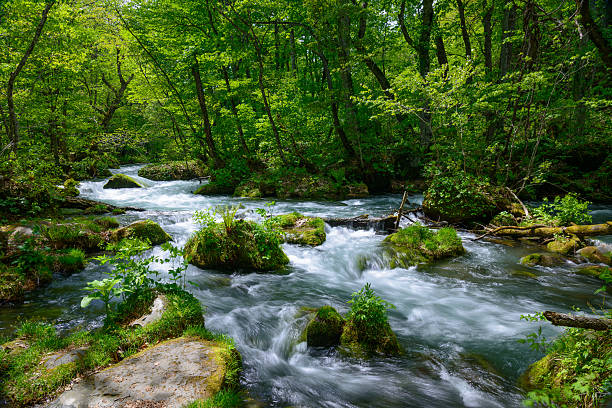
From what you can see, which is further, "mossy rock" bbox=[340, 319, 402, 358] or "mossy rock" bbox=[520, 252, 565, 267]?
"mossy rock" bbox=[520, 252, 565, 267]

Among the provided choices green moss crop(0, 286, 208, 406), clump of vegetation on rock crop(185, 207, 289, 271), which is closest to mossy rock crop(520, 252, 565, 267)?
clump of vegetation on rock crop(185, 207, 289, 271)

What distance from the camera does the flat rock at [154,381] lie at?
2.62 meters

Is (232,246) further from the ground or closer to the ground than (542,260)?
further from the ground

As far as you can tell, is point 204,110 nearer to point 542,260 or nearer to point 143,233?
point 143,233

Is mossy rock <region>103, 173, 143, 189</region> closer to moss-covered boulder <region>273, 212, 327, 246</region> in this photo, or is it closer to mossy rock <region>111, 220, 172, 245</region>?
mossy rock <region>111, 220, 172, 245</region>

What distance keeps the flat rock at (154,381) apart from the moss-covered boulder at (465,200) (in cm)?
852

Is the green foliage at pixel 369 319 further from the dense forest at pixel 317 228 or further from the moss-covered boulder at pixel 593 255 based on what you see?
the moss-covered boulder at pixel 593 255

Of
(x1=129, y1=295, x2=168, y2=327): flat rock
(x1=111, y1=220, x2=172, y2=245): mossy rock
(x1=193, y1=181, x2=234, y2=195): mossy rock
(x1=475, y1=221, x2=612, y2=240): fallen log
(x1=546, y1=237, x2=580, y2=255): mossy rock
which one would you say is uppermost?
(x1=193, y1=181, x2=234, y2=195): mossy rock

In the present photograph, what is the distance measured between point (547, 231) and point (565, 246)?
0.68 metres

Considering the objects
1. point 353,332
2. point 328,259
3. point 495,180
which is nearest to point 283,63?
point 495,180

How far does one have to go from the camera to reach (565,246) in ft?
23.4

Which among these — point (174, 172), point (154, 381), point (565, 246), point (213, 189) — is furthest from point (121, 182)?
point (565, 246)

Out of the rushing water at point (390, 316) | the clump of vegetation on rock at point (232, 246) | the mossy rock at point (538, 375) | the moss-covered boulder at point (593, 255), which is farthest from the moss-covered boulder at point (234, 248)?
the moss-covered boulder at point (593, 255)

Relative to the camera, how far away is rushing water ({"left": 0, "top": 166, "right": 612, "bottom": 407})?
340cm
